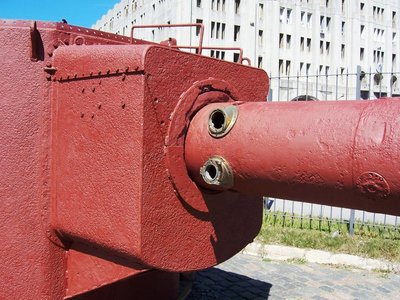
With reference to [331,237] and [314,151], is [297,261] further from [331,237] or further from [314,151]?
[314,151]

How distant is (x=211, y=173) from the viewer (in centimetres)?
183

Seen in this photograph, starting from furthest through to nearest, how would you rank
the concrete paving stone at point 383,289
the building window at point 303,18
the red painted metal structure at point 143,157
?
1. the building window at point 303,18
2. the concrete paving stone at point 383,289
3. the red painted metal structure at point 143,157

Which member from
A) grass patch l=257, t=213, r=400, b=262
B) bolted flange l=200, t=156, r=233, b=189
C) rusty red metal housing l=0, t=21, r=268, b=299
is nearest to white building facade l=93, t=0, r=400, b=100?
grass patch l=257, t=213, r=400, b=262

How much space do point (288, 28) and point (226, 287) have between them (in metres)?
45.1

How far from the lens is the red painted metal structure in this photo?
4.97 feet

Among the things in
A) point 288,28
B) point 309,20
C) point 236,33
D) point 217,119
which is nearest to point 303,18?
point 309,20

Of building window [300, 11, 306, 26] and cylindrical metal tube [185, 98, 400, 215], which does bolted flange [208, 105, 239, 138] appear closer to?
cylindrical metal tube [185, 98, 400, 215]

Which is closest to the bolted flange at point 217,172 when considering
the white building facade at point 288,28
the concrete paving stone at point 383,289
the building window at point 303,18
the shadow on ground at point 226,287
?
the shadow on ground at point 226,287

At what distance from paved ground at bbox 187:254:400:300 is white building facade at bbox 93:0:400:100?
32.0m

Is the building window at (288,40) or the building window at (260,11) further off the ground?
the building window at (260,11)

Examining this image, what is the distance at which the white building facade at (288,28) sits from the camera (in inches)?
1615

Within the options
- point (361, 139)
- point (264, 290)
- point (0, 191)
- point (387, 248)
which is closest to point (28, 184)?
point (0, 191)

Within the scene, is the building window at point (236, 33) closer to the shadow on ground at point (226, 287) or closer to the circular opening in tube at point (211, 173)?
the shadow on ground at point (226, 287)

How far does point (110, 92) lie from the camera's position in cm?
193
